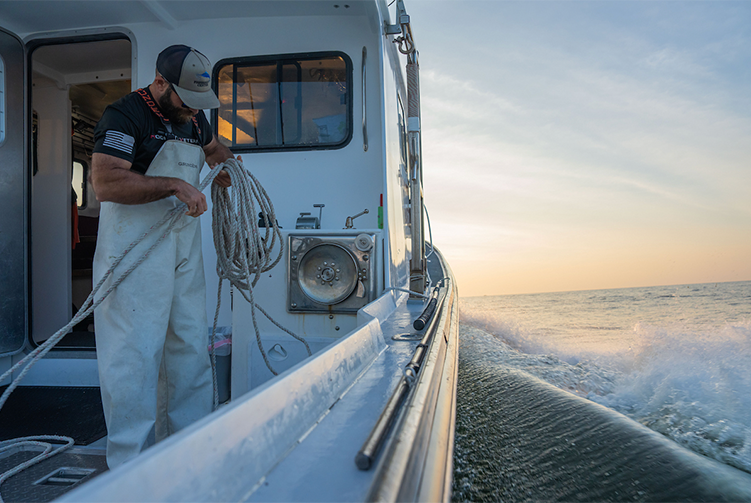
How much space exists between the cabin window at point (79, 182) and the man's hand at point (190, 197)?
16.1 feet

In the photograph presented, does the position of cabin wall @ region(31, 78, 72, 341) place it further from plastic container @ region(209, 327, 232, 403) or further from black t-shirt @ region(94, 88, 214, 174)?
black t-shirt @ region(94, 88, 214, 174)

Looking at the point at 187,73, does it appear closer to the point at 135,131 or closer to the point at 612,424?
the point at 135,131

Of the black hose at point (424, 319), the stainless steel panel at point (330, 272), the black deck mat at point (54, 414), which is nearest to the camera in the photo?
the black hose at point (424, 319)

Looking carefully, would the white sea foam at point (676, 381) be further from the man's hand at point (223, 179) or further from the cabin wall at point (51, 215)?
the cabin wall at point (51, 215)

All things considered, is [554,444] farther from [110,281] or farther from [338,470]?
[110,281]

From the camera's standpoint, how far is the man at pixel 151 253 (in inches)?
62.5

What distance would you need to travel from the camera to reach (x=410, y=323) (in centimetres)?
212

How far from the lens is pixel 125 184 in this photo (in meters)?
1.54

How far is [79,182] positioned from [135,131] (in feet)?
16.0

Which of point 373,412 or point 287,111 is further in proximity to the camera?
point 287,111

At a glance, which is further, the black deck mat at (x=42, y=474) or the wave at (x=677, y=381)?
the wave at (x=677, y=381)

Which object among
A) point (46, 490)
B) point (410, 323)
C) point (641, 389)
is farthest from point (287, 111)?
point (641, 389)

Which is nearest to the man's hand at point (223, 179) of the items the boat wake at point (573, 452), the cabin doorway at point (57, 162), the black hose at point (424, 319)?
the black hose at point (424, 319)

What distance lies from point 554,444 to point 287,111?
2615mm
